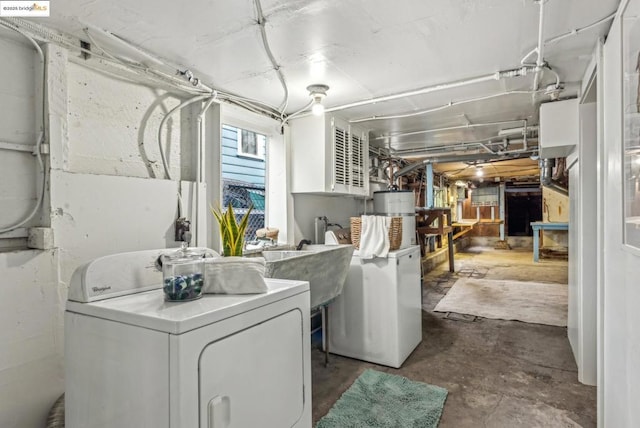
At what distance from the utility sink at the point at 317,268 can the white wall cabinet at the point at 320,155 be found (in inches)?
28.6

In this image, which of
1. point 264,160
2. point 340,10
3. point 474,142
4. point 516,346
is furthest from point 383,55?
point 474,142

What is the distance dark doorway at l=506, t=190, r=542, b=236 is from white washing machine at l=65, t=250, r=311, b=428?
12868 millimetres

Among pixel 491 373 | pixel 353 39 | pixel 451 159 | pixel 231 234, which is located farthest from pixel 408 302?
pixel 451 159

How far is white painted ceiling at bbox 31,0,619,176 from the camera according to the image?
1.54 m

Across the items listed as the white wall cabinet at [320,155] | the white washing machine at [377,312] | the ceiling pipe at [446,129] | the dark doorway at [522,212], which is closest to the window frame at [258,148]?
the white wall cabinet at [320,155]

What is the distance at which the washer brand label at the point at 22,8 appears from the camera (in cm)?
149

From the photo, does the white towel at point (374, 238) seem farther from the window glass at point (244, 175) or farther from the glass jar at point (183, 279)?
the glass jar at point (183, 279)

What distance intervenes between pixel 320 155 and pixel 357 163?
728 mm

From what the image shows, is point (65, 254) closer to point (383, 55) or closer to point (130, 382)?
point (130, 382)

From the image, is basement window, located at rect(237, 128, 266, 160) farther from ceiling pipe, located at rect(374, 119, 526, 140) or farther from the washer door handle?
the washer door handle

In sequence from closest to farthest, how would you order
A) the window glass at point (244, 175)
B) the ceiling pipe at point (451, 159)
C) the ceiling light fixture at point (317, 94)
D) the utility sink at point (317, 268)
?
1. the utility sink at point (317, 268)
2. the ceiling light fixture at point (317, 94)
3. the window glass at point (244, 175)
4. the ceiling pipe at point (451, 159)

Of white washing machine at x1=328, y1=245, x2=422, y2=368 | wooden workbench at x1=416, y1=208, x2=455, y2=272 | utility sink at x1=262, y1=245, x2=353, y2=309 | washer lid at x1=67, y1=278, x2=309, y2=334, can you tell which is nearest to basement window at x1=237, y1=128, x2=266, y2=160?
utility sink at x1=262, y1=245, x2=353, y2=309

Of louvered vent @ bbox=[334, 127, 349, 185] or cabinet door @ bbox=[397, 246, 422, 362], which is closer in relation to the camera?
cabinet door @ bbox=[397, 246, 422, 362]

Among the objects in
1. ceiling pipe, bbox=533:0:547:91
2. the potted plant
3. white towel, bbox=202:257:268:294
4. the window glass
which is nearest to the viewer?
white towel, bbox=202:257:268:294
